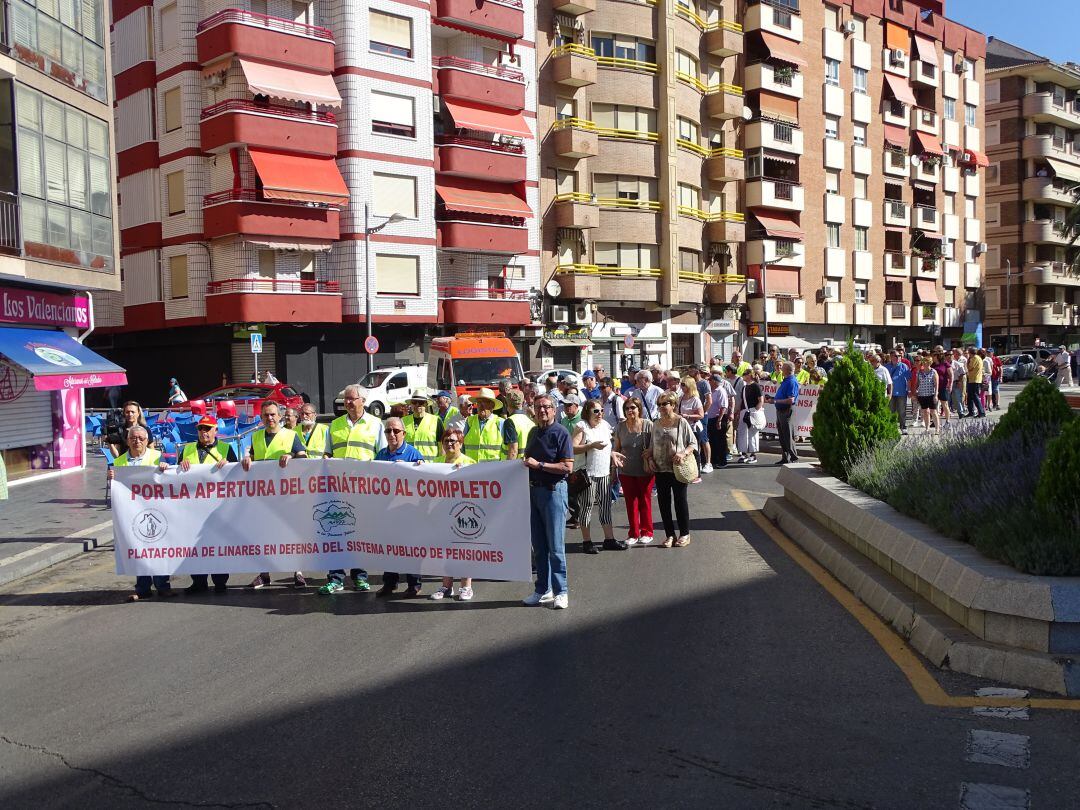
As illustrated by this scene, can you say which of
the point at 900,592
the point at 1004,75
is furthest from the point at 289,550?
the point at 1004,75

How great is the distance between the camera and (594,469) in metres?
11.0

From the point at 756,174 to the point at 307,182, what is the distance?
28.3m

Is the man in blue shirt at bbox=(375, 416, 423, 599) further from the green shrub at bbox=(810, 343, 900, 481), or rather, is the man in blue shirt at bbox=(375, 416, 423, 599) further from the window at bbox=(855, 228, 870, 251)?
the window at bbox=(855, 228, 870, 251)

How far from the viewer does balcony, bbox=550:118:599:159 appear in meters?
45.9

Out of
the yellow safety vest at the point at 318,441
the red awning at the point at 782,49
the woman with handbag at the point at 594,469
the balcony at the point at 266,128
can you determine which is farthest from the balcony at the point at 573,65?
the yellow safety vest at the point at 318,441

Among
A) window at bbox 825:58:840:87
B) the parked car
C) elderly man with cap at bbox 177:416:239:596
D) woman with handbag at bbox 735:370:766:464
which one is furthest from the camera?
window at bbox 825:58:840:87

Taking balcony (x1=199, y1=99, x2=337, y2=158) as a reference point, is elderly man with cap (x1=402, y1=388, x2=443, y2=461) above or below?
below

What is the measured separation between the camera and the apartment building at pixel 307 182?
120ft

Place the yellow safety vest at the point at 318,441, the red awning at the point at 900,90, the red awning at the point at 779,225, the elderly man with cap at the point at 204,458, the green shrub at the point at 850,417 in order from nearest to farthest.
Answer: the elderly man with cap at the point at 204,458
the yellow safety vest at the point at 318,441
the green shrub at the point at 850,417
the red awning at the point at 779,225
the red awning at the point at 900,90

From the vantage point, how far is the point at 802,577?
30.8 feet

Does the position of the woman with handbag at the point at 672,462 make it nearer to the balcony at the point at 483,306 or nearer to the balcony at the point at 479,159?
the balcony at the point at 483,306

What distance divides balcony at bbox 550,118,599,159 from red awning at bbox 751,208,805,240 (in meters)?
13.6

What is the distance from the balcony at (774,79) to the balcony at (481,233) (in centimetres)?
1884

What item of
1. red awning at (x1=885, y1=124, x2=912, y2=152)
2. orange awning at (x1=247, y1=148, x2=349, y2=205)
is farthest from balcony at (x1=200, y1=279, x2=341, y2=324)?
red awning at (x1=885, y1=124, x2=912, y2=152)
